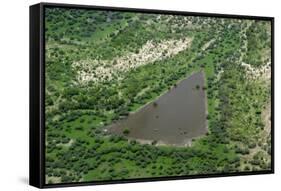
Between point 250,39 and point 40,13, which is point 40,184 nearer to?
point 40,13

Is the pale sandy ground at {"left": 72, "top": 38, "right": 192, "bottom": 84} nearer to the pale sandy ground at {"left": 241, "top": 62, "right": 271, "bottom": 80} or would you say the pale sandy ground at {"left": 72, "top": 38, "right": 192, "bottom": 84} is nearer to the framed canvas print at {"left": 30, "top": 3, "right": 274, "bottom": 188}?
the framed canvas print at {"left": 30, "top": 3, "right": 274, "bottom": 188}

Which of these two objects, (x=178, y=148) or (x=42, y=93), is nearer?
(x=42, y=93)

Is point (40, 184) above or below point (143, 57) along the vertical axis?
below

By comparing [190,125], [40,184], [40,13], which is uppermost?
[40,13]

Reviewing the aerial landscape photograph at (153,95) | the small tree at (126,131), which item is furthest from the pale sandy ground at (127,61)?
the small tree at (126,131)

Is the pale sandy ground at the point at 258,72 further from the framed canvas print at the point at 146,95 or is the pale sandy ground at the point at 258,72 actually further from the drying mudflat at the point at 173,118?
the drying mudflat at the point at 173,118

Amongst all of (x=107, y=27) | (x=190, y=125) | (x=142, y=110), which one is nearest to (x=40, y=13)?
(x=107, y=27)

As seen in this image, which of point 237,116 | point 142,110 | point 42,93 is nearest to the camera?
point 42,93
